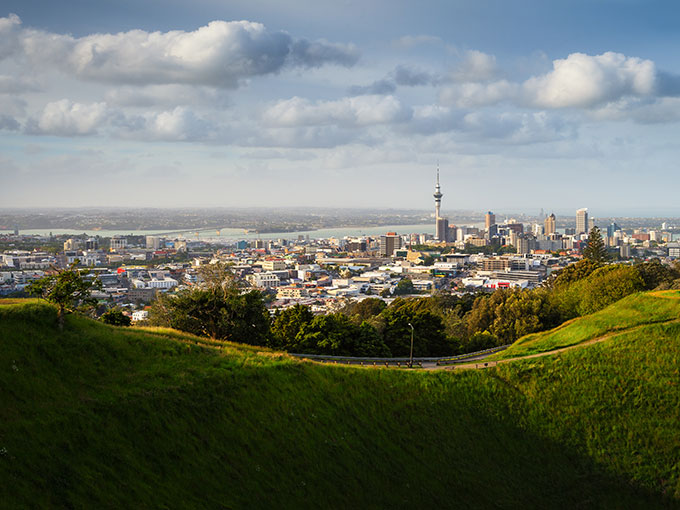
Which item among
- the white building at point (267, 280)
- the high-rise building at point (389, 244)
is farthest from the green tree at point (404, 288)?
the high-rise building at point (389, 244)

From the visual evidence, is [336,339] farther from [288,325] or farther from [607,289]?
[607,289]

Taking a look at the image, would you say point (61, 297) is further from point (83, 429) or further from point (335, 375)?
point (335, 375)

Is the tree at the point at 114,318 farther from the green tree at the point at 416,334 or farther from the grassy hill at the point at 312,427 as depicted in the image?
the green tree at the point at 416,334

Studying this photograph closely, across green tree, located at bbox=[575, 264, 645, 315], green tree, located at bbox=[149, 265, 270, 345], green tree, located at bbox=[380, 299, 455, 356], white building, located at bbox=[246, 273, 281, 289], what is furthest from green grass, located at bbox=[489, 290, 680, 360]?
white building, located at bbox=[246, 273, 281, 289]

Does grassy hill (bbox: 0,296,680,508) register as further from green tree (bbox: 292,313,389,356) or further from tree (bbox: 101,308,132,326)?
green tree (bbox: 292,313,389,356)

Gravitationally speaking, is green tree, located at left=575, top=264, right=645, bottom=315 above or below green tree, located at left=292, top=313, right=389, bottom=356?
above

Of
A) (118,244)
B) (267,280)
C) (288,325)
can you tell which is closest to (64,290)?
(288,325)

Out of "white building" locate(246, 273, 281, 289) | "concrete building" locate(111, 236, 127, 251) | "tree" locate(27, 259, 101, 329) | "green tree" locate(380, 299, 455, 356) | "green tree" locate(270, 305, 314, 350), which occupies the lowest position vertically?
"white building" locate(246, 273, 281, 289)

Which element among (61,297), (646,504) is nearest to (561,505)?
(646,504)
